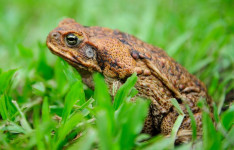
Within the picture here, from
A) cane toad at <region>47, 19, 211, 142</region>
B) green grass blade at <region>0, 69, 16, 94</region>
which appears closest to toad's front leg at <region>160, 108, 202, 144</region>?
cane toad at <region>47, 19, 211, 142</region>

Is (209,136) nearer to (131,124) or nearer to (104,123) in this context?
(131,124)

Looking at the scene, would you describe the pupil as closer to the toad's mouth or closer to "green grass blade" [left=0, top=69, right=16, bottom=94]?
the toad's mouth

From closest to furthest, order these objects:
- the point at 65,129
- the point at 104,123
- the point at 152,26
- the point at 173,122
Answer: the point at 104,123 → the point at 65,129 → the point at 173,122 → the point at 152,26

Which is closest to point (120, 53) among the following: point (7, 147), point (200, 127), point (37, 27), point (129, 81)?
point (129, 81)

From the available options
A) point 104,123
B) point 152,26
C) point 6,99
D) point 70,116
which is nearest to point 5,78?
point 6,99

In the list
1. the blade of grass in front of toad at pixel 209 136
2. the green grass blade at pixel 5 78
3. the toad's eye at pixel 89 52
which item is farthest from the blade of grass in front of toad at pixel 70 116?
the blade of grass in front of toad at pixel 209 136

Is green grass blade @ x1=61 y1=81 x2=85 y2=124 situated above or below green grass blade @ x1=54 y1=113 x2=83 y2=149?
above

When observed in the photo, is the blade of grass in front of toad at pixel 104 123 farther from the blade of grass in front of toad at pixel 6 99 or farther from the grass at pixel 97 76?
the blade of grass in front of toad at pixel 6 99
